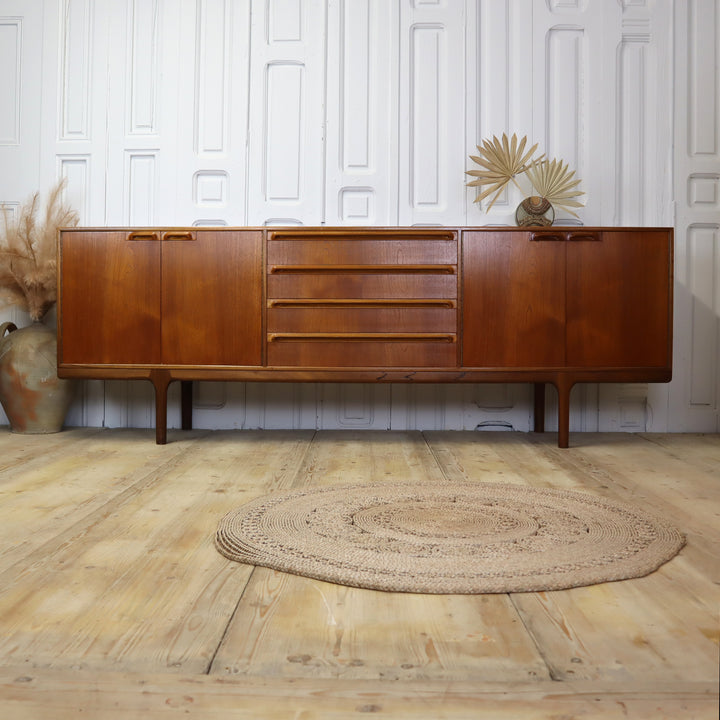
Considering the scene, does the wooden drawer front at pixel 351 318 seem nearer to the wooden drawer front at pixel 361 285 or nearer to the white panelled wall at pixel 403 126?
the wooden drawer front at pixel 361 285

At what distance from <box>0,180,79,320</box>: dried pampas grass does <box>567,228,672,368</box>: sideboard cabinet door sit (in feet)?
6.69

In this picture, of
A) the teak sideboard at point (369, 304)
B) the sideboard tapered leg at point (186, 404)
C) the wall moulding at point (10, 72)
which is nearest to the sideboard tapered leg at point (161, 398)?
the teak sideboard at point (369, 304)

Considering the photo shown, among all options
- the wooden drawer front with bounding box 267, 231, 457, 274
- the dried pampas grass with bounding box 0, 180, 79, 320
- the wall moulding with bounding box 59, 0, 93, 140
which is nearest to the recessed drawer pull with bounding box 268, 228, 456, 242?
the wooden drawer front with bounding box 267, 231, 457, 274

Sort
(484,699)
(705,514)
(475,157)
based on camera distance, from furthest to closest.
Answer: (475,157)
(705,514)
(484,699)

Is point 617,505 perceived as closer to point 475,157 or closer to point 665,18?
point 475,157

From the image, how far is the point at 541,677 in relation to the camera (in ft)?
2.84

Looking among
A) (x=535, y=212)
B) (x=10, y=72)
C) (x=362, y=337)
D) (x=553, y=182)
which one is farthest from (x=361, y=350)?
(x=10, y=72)

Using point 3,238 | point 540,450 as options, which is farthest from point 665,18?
point 3,238

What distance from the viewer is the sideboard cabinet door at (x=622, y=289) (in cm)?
260

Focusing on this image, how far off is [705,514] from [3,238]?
288cm

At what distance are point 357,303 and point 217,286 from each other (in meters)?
0.52

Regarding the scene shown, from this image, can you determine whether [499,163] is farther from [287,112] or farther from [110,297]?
[110,297]

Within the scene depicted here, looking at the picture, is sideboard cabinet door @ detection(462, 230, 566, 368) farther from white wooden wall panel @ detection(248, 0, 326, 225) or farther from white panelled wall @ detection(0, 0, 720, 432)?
white wooden wall panel @ detection(248, 0, 326, 225)

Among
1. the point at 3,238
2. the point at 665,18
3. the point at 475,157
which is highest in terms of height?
the point at 665,18
